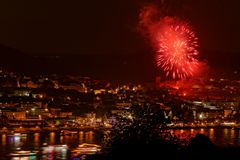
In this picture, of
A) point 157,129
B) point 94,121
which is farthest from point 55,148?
point 157,129

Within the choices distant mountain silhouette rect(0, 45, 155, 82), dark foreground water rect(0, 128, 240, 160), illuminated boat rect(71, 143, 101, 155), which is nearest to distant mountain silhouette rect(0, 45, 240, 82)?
distant mountain silhouette rect(0, 45, 155, 82)

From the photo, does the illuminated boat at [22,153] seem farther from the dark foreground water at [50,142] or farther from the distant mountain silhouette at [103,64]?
the distant mountain silhouette at [103,64]

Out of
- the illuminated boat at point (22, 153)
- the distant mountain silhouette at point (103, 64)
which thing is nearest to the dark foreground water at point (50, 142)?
the illuminated boat at point (22, 153)

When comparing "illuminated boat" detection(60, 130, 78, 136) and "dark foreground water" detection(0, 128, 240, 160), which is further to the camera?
"illuminated boat" detection(60, 130, 78, 136)

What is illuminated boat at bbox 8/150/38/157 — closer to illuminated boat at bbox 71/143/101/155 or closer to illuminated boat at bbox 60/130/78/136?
illuminated boat at bbox 71/143/101/155

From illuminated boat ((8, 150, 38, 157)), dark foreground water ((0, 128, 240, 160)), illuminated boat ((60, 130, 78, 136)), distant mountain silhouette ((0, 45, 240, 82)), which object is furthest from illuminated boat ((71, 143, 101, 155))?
distant mountain silhouette ((0, 45, 240, 82))

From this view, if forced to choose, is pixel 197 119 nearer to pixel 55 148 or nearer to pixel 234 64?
pixel 234 64

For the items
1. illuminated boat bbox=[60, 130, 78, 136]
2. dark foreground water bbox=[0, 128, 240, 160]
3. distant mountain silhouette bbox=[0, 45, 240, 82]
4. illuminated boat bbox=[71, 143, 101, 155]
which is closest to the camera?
illuminated boat bbox=[71, 143, 101, 155]

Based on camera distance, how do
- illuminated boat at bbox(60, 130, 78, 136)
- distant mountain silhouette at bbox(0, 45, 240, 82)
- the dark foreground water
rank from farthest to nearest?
1. distant mountain silhouette at bbox(0, 45, 240, 82)
2. illuminated boat at bbox(60, 130, 78, 136)
3. the dark foreground water

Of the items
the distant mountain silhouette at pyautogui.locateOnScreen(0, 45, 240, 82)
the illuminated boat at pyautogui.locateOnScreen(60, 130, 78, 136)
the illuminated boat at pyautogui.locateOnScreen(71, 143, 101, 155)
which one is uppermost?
the distant mountain silhouette at pyautogui.locateOnScreen(0, 45, 240, 82)

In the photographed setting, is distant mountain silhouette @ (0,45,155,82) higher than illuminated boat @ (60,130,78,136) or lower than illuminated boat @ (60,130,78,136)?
higher

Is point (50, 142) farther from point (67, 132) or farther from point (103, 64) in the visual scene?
point (103, 64)
